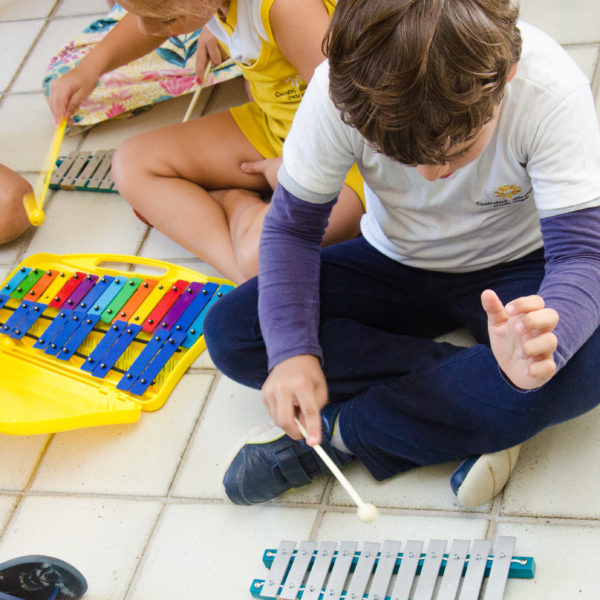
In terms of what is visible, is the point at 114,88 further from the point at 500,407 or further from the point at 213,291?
the point at 500,407

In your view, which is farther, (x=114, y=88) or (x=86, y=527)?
(x=114, y=88)

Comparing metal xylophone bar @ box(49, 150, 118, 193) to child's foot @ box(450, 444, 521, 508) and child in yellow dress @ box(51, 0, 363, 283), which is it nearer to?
child in yellow dress @ box(51, 0, 363, 283)

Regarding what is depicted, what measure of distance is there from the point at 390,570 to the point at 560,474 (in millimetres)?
244

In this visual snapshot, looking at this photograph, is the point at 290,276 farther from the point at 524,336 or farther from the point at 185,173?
the point at 185,173

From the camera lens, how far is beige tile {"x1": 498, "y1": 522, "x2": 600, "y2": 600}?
3.17 feet

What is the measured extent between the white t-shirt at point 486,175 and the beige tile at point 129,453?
38 centimetres

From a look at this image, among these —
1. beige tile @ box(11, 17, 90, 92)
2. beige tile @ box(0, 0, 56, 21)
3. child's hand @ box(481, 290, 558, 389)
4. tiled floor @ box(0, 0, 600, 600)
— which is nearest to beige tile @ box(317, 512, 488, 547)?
tiled floor @ box(0, 0, 600, 600)

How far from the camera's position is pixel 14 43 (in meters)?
2.19

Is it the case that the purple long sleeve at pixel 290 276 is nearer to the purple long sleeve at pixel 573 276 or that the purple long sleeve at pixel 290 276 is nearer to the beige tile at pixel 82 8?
the purple long sleeve at pixel 573 276

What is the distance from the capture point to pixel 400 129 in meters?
0.75

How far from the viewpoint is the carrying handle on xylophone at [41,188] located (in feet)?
5.13

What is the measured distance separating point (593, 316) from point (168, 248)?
0.88 m

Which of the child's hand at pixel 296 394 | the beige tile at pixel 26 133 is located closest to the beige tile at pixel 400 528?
the child's hand at pixel 296 394

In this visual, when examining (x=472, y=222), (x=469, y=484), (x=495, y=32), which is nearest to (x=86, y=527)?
(x=469, y=484)
